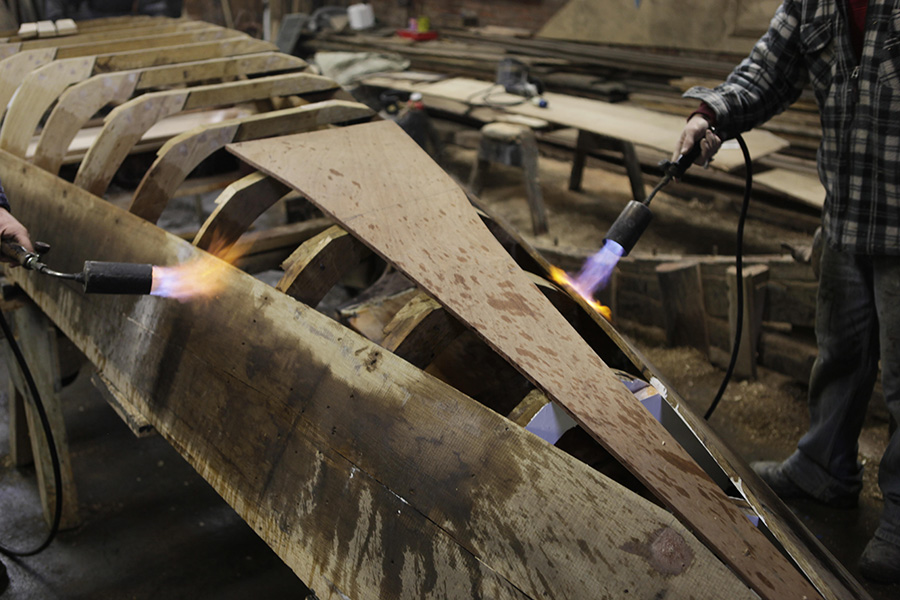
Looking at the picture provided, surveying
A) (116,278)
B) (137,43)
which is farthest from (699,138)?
(137,43)

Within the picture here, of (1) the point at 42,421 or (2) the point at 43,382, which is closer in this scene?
(1) the point at 42,421

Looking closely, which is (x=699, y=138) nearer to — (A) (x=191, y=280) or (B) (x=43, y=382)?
(A) (x=191, y=280)

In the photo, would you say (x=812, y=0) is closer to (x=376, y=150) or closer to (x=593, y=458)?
(x=376, y=150)

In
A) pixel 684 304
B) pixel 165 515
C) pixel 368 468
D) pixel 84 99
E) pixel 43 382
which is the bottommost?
pixel 165 515

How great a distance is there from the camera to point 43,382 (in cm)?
272

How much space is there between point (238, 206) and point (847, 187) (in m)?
1.94

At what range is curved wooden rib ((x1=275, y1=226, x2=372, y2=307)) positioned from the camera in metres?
1.86

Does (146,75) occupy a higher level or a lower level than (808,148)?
higher

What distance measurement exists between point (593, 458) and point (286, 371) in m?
0.71

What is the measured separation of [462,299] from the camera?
163 centimetres

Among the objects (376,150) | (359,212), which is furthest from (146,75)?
(359,212)

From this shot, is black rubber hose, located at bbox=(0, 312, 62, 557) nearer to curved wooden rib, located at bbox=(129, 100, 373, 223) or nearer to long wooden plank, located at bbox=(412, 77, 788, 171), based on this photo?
curved wooden rib, located at bbox=(129, 100, 373, 223)

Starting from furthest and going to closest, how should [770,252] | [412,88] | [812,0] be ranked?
[412,88]
[770,252]
[812,0]

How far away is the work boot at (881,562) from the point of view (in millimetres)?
2441
